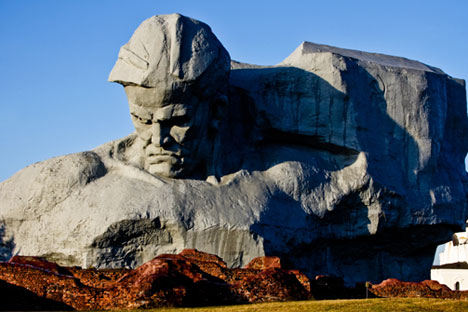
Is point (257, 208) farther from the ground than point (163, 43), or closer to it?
closer to it

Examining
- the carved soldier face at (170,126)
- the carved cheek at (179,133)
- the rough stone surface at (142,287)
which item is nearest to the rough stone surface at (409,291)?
the rough stone surface at (142,287)

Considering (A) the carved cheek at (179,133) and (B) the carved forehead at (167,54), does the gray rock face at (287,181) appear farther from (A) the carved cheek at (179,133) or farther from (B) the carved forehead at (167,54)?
(A) the carved cheek at (179,133)

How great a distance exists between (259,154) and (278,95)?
1714 mm

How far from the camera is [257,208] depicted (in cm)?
2430

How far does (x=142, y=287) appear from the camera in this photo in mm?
17516

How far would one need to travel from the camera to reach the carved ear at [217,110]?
24.7 m

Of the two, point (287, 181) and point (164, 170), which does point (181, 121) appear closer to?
point (164, 170)

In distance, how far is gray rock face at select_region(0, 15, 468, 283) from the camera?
23.3 m

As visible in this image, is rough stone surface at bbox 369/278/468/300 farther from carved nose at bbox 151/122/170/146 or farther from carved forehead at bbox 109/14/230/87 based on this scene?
carved forehead at bbox 109/14/230/87

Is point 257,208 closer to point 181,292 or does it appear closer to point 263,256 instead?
point 263,256

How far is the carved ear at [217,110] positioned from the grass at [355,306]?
23.4ft

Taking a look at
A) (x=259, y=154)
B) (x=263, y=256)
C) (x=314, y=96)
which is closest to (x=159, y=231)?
(x=263, y=256)

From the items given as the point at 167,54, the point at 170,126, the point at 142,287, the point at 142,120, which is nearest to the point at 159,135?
the point at 170,126

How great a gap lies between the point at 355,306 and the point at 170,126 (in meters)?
7.62
